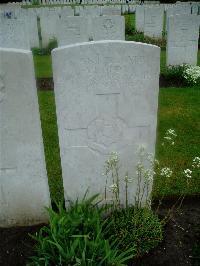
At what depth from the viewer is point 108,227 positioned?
331 centimetres

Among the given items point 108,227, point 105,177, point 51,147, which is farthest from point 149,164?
point 51,147

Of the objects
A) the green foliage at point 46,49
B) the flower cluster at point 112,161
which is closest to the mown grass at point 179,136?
the flower cluster at point 112,161

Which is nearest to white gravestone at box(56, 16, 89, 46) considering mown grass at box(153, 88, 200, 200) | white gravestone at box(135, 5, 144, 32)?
mown grass at box(153, 88, 200, 200)

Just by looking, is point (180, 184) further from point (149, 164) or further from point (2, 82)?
point (2, 82)

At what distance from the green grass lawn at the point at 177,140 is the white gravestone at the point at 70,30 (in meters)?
1.96

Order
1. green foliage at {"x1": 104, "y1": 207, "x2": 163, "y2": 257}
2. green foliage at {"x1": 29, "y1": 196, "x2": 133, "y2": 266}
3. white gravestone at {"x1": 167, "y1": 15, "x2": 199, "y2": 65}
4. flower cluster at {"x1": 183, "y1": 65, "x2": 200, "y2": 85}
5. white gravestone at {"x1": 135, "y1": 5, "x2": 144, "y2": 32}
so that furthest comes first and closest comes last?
white gravestone at {"x1": 135, "y1": 5, "x2": 144, "y2": 32}
white gravestone at {"x1": 167, "y1": 15, "x2": 199, "y2": 65}
flower cluster at {"x1": 183, "y1": 65, "x2": 200, "y2": 85}
green foliage at {"x1": 104, "y1": 207, "x2": 163, "y2": 257}
green foliage at {"x1": 29, "y1": 196, "x2": 133, "y2": 266}

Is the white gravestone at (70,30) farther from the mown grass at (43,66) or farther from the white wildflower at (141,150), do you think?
the white wildflower at (141,150)

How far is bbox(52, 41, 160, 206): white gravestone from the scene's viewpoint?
2908 mm

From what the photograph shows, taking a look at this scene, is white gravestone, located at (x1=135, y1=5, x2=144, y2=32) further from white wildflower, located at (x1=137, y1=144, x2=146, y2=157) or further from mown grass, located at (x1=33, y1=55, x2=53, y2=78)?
white wildflower, located at (x1=137, y1=144, x2=146, y2=157)

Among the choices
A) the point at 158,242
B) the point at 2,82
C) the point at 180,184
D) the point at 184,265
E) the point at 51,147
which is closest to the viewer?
the point at 2,82

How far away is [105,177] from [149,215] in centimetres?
57

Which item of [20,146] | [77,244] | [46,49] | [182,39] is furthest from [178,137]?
[46,49]

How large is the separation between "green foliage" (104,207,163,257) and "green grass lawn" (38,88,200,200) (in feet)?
2.03

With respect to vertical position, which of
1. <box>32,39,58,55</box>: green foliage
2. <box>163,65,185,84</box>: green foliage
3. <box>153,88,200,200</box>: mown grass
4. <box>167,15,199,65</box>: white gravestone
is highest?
<box>167,15,199,65</box>: white gravestone
